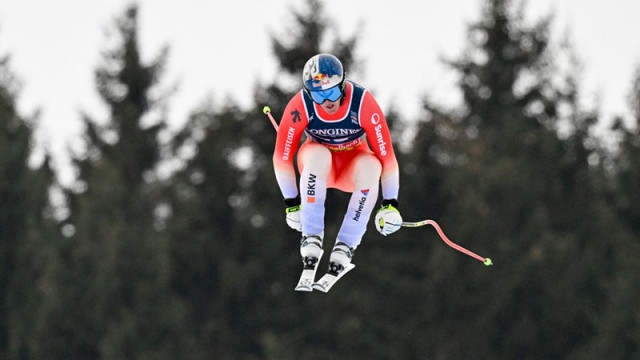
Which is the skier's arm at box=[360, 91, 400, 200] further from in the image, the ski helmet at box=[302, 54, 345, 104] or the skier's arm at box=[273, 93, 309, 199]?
the skier's arm at box=[273, 93, 309, 199]

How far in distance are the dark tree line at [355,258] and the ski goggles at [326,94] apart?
30.9 meters

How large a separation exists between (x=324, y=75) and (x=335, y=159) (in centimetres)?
160

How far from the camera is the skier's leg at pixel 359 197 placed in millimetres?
13844

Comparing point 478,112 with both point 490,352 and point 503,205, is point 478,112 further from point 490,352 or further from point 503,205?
Answer: point 490,352

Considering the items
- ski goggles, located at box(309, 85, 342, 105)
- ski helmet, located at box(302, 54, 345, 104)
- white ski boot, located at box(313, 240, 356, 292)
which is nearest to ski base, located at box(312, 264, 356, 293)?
white ski boot, located at box(313, 240, 356, 292)

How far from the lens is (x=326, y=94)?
13031 millimetres

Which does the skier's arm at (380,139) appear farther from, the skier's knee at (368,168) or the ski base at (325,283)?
the ski base at (325,283)

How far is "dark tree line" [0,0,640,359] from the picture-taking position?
1849 inches

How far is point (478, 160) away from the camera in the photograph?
49.2 meters

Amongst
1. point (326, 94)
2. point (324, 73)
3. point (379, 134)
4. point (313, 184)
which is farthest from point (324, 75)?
point (313, 184)

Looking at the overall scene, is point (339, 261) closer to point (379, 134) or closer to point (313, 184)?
point (313, 184)

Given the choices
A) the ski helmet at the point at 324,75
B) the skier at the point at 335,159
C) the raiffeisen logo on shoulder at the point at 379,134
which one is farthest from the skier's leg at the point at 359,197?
the ski helmet at the point at 324,75

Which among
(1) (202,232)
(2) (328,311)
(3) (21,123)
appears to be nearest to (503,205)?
(2) (328,311)

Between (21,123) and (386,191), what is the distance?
42753 millimetres
